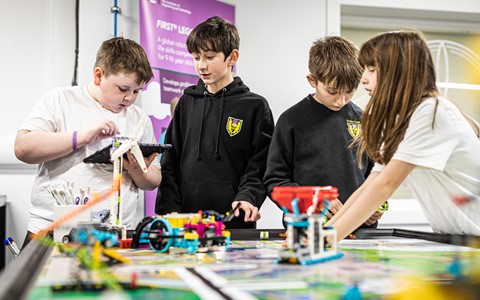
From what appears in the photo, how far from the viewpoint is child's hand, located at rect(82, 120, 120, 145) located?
1649 millimetres

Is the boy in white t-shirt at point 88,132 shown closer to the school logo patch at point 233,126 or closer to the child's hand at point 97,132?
Answer: the child's hand at point 97,132

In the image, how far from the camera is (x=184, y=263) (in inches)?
38.6

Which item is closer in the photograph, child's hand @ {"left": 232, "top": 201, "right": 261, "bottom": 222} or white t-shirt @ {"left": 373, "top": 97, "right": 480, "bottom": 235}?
white t-shirt @ {"left": 373, "top": 97, "right": 480, "bottom": 235}

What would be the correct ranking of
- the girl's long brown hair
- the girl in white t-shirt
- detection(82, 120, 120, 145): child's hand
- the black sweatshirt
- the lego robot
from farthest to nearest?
1. the black sweatshirt
2. detection(82, 120, 120, 145): child's hand
3. the girl's long brown hair
4. the girl in white t-shirt
5. the lego robot

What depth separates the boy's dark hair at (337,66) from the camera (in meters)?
1.89

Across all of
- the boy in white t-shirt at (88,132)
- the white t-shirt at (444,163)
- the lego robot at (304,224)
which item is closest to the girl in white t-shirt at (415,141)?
the white t-shirt at (444,163)

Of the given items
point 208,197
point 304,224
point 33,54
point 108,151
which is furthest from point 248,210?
point 33,54

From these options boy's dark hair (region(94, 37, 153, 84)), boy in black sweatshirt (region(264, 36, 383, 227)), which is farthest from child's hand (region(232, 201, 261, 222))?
boy's dark hair (region(94, 37, 153, 84))

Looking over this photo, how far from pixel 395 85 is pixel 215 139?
0.76m

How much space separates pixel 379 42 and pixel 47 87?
1942mm

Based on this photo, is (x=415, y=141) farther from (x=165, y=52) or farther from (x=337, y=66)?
(x=165, y=52)

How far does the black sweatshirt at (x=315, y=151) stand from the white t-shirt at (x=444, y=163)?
0.43 meters

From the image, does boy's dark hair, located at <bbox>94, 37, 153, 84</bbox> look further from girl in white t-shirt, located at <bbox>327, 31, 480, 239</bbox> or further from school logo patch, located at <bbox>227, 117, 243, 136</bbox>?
girl in white t-shirt, located at <bbox>327, 31, 480, 239</bbox>

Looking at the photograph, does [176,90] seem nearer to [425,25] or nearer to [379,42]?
[379,42]
